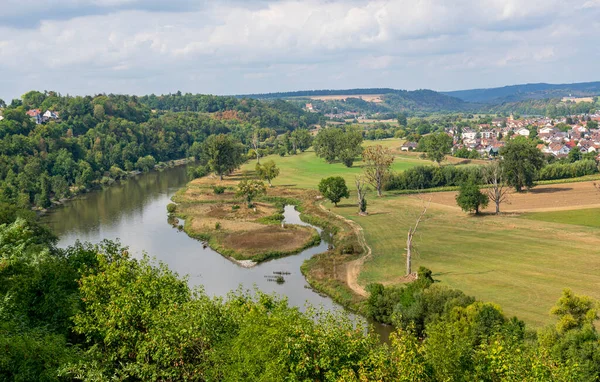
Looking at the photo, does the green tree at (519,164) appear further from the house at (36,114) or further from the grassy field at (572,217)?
the house at (36,114)

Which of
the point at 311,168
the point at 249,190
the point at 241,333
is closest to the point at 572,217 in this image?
the point at 249,190

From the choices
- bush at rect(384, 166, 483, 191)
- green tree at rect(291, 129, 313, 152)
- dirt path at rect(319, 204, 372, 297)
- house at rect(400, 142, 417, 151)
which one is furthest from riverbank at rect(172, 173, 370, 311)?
green tree at rect(291, 129, 313, 152)

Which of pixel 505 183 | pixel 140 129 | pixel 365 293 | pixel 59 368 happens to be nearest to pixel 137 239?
pixel 365 293

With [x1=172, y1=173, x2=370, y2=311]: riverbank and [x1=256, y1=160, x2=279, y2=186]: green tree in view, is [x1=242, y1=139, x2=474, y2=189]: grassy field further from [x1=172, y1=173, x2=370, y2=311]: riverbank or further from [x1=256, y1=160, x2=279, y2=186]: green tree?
[x1=172, y1=173, x2=370, y2=311]: riverbank

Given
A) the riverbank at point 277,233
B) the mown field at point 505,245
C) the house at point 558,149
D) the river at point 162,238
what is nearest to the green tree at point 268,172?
the riverbank at point 277,233

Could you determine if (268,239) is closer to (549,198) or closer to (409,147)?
(549,198)

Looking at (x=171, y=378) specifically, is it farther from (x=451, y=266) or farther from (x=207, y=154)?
(x=207, y=154)
